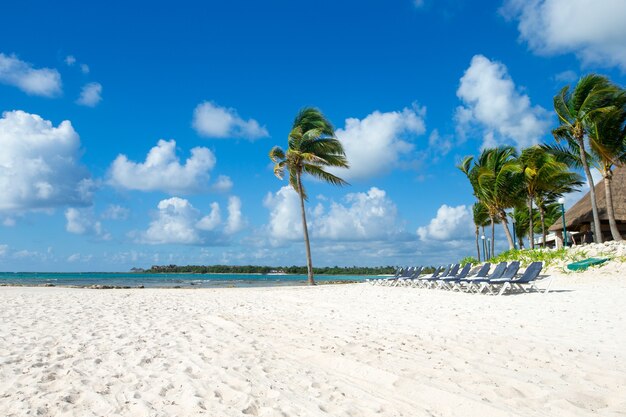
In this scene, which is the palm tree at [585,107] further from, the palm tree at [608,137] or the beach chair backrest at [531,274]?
the beach chair backrest at [531,274]

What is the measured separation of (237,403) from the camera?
3574 millimetres

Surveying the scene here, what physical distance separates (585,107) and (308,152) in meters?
12.3

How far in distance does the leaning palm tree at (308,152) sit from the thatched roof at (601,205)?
548 inches

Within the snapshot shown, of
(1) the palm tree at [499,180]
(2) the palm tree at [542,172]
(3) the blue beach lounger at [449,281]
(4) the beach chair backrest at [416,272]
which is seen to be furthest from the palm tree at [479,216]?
(3) the blue beach lounger at [449,281]

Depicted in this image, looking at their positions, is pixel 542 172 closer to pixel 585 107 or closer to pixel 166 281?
pixel 585 107

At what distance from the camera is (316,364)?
484 cm

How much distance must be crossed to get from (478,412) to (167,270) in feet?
305

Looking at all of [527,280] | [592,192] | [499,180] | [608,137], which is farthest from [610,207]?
[527,280]

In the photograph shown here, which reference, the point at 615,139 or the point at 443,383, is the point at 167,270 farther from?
the point at 443,383

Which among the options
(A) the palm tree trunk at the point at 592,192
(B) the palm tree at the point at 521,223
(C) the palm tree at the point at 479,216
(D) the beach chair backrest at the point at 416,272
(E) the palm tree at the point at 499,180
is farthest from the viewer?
(B) the palm tree at the point at 521,223

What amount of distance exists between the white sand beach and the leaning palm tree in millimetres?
12130

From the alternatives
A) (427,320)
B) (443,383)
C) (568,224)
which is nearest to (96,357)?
(443,383)

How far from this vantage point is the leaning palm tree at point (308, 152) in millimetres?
19844

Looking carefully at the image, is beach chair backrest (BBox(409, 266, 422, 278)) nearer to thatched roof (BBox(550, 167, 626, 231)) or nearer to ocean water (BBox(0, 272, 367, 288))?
ocean water (BBox(0, 272, 367, 288))
